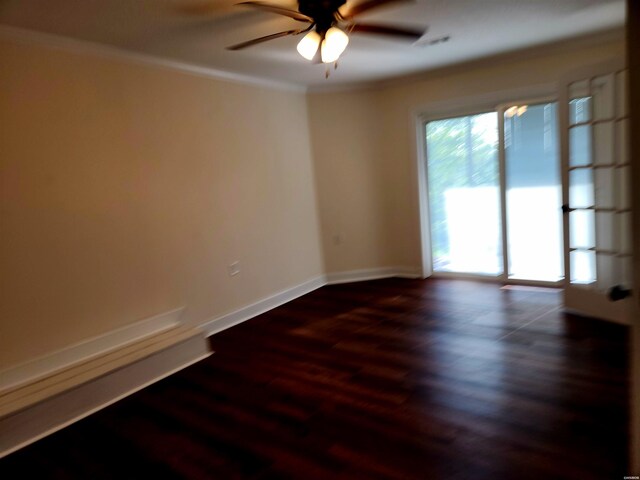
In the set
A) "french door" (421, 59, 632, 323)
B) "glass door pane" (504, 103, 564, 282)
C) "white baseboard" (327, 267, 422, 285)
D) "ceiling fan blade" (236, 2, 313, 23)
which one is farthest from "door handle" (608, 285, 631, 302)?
"white baseboard" (327, 267, 422, 285)

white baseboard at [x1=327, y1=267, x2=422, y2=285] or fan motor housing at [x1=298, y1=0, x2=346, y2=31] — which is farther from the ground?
fan motor housing at [x1=298, y1=0, x2=346, y2=31]

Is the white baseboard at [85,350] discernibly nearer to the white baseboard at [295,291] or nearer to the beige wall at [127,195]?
the beige wall at [127,195]

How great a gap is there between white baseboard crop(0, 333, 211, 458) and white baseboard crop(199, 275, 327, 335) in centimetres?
38

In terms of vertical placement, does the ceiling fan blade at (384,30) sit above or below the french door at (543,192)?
above

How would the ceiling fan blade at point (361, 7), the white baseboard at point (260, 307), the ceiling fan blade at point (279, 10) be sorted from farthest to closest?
the white baseboard at point (260, 307) → the ceiling fan blade at point (361, 7) → the ceiling fan blade at point (279, 10)

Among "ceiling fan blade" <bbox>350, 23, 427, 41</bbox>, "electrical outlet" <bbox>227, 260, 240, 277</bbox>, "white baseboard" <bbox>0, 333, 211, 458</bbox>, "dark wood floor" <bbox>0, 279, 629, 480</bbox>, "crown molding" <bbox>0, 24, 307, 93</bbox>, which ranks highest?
"crown molding" <bbox>0, 24, 307, 93</bbox>

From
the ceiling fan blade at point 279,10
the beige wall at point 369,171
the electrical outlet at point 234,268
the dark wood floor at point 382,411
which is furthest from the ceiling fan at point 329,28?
the beige wall at point 369,171

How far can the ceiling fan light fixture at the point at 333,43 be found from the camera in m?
2.53

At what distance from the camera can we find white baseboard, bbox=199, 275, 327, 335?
4.16 meters

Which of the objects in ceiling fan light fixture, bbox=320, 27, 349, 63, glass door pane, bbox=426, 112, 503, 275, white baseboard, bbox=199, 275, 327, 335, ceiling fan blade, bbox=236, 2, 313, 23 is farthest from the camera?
glass door pane, bbox=426, 112, 503, 275

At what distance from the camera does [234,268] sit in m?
4.36

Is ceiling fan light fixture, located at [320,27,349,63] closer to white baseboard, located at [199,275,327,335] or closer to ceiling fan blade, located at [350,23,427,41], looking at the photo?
ceiling fan blade, located at [350,23,427,41]

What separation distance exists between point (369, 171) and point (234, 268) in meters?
2.25

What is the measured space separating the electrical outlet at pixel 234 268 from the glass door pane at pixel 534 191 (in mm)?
3010
